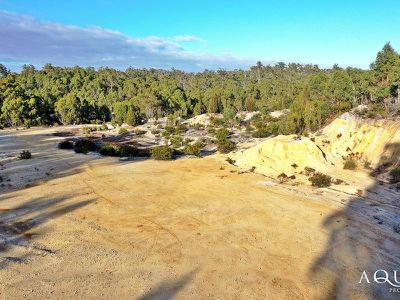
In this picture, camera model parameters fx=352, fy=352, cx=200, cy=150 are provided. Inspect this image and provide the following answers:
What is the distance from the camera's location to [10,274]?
14898 mm

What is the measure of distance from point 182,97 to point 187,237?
80.8m

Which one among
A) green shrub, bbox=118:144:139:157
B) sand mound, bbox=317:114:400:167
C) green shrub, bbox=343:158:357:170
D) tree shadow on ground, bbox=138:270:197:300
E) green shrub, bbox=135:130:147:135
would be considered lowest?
green shrub, bbox=135:130:147:135

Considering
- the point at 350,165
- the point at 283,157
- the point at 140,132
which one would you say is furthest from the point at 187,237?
the point at 140,132

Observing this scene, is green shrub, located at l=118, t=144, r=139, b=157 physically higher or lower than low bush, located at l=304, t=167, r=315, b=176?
lower

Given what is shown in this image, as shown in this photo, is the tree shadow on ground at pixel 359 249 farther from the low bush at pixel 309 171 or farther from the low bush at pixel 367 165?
the low bush at pixel 367 165

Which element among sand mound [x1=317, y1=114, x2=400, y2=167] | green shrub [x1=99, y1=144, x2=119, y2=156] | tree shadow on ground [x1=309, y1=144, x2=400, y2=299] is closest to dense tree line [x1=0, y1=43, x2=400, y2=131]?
sand mound [x1=317, y1=114, x2=400, y2=167]

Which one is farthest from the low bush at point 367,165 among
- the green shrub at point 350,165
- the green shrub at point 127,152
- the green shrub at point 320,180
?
the green shrub at point 127,152

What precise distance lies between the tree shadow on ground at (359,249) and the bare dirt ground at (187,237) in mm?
69

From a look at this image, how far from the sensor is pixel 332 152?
3941 cm

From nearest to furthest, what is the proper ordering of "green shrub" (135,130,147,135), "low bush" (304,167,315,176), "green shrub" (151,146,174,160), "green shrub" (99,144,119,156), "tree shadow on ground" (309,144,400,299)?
"tree shadow on ground" (309,144,400,299) → "low bush" (304,167,315,176) → "green shrub" (151,146,174,160) → "green shrub" (99,144,119,156) → "green shrub" (135,130,147,135)

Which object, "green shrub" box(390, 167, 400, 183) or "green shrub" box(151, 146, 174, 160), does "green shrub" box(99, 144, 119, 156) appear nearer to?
"green shrub" box(151, 146, 174, 160)

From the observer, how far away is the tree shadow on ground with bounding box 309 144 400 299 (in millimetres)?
15016

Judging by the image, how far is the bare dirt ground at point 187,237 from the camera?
48.5 feet

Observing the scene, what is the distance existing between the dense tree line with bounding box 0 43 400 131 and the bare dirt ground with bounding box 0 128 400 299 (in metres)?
29.0
